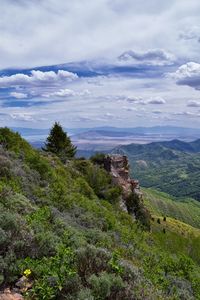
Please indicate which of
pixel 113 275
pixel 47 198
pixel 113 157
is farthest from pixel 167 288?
pixel 113 157

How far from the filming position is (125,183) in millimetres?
64000

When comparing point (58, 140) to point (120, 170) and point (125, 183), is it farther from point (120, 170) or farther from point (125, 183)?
point (125, 183)

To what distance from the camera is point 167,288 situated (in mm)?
12516

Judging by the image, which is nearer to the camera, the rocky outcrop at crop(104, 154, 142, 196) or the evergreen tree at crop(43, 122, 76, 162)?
the evergreen tree at crop(43, 122, 76, 162)

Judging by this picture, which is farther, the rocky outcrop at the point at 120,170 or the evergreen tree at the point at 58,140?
the rocky outcrop at the point at 120,170

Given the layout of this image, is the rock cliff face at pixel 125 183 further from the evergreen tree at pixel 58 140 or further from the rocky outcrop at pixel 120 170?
the evergreen tree at pixel 58 140

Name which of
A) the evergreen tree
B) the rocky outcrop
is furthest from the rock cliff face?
the evergreen tree

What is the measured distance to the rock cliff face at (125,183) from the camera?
201 ft

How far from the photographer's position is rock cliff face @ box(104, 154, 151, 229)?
61.2 metres

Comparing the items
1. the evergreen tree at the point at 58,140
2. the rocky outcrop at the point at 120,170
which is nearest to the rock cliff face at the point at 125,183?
the rocky outcrop at the point at 120,170

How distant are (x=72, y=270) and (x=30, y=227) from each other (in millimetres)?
2636

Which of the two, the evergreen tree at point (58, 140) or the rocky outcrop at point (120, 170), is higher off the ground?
the evergreen tree at point (58, 140)

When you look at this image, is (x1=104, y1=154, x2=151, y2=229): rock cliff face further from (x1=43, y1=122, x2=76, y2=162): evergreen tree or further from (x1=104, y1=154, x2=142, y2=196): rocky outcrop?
(x1=43, y1=122, x2=76, y2=162): evergreen tree

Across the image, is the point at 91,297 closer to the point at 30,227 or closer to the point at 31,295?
the point at 31,295
